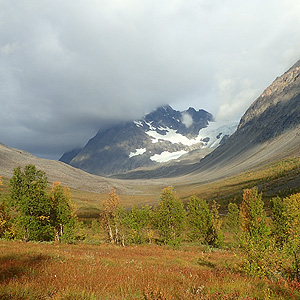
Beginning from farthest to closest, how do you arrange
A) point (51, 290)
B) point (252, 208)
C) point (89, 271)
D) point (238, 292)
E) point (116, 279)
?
point (252, 208) → point (89, 271) → point (116, 279) → point (238, 292) → point (51, 290)

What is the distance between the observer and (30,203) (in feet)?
98.3

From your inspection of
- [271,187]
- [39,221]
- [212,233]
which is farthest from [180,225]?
[271,187]

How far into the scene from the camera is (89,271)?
8.81m

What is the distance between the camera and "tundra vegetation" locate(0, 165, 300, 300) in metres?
6.69

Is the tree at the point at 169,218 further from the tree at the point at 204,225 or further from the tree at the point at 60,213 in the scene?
the tree at the point at 60,213

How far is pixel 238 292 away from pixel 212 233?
1477 inches

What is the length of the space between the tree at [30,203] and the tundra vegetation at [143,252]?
0.13 metres

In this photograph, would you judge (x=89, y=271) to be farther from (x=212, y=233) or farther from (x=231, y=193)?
(x=231, y=193)

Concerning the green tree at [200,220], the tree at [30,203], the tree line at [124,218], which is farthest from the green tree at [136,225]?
the tree at [30,203]

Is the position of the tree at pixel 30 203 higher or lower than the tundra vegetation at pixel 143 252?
higher

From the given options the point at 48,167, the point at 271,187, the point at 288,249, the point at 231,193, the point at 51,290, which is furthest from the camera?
the point at 48,167

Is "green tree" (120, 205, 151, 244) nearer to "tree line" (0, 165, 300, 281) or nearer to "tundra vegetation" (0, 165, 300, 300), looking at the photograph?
"tree line" (0, 165, 300, 281)

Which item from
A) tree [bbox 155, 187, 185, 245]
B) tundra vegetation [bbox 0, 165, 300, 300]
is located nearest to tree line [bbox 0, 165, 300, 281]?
tree [bbox 155, 187, 185, 245]

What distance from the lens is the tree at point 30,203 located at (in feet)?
96.6
